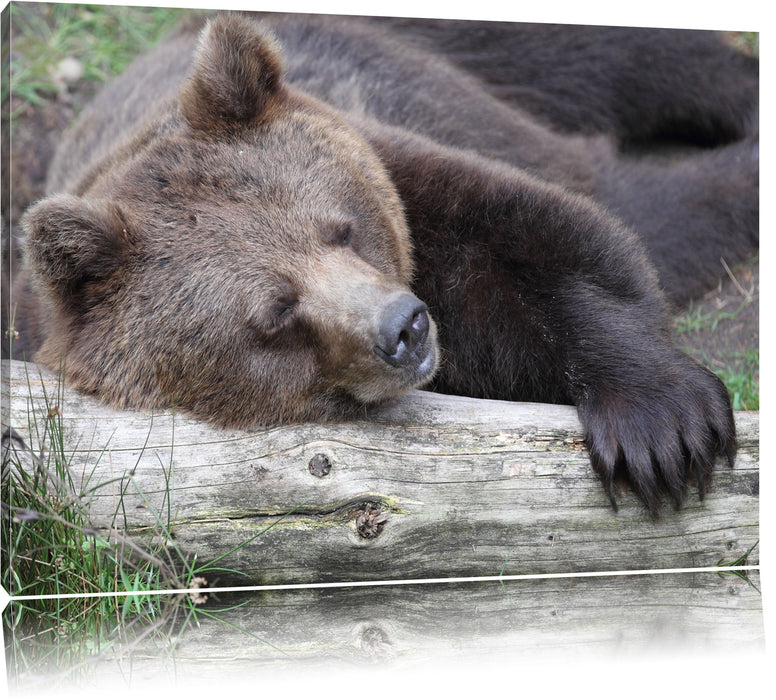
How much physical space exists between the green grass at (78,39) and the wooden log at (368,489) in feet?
9.09

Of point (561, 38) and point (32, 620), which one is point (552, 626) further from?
point (561, 38)

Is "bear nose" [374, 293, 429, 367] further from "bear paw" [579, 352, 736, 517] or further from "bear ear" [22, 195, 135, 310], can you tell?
"bear ear" [22, 195, 135, 310]

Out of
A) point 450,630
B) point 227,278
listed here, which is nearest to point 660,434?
point 450,630

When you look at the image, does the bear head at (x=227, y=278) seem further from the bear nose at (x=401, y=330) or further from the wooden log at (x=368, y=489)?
the wooden log at (x=368, y=489)

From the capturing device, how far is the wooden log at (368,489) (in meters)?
3.70

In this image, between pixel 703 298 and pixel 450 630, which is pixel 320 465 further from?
pixel 703 298

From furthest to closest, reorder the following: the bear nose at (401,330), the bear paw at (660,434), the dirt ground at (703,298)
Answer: the dirt ground at (703,298), the bear paw at (660,434), the bear nose at (401,330)

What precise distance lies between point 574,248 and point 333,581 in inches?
72.4

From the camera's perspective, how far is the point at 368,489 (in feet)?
12.1

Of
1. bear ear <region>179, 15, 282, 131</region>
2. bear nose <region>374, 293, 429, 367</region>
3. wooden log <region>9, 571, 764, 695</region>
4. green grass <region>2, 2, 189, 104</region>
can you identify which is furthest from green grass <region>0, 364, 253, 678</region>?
green grass <region>2, 2, 189, 104</region>

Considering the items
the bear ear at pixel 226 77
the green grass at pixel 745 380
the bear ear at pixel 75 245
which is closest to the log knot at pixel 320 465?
the bear ear at pixel 75 245

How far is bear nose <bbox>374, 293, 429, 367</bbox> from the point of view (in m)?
3.49

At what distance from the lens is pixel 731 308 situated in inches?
220

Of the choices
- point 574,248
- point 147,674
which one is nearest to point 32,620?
point 147,674
